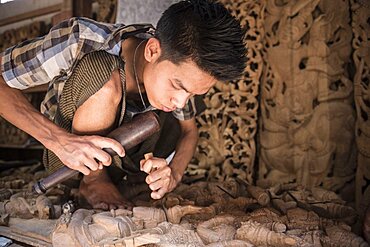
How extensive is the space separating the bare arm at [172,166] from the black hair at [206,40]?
0.38 m

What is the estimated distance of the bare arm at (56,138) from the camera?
1.33m

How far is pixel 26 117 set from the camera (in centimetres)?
143

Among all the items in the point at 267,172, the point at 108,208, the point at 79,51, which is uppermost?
the point at 79,51

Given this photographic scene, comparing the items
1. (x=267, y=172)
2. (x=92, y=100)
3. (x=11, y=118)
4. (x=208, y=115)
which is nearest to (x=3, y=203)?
(x=11, y=118)

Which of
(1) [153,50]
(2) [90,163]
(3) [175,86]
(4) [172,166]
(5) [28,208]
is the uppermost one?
(1) [153,50]

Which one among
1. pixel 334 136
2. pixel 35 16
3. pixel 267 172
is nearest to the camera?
pixel 334 136

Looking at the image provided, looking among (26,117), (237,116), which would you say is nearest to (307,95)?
(237,116)

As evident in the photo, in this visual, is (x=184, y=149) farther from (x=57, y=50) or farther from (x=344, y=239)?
(x=344, y=239)

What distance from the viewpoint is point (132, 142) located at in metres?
1.46

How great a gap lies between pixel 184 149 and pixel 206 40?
0.71m

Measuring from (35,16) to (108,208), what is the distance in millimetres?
2817

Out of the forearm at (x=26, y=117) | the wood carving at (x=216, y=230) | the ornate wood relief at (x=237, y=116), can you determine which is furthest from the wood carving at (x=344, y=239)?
the ornate wood relief at (x=237, y=116)

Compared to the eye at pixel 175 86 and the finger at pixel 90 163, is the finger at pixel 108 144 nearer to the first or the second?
the finger at pixel 90 163

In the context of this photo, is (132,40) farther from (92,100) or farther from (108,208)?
(108,208)
